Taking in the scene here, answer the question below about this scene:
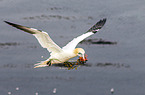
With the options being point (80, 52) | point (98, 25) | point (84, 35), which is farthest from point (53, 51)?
point (98, 25)

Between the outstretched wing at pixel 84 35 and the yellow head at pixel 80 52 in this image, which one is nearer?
the yellow head at pixel 80 52

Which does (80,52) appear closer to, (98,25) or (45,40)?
(45,40)

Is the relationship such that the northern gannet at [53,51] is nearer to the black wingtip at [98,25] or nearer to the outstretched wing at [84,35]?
the outstretched wing at [84,35]

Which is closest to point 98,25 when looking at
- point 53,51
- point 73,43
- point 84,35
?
point 84,35

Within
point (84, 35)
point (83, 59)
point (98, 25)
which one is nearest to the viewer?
point (83, 59)

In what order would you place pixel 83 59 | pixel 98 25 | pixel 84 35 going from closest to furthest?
pixel 83 59 → pixel 84 35 → pixel 98 25

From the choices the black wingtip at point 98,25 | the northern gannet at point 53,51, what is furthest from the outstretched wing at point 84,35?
the northern gannet at point 53,51

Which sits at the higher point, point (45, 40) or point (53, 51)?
point (45, 40)

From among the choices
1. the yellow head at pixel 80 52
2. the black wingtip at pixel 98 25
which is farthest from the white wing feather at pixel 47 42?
the black wingtip at pixel 98 25

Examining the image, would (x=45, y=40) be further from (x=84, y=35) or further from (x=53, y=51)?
(x=84, y=35)

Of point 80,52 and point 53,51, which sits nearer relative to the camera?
point 80,52

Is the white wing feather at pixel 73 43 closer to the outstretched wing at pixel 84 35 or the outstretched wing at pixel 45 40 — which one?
the outstretched wing at pixel 84 35

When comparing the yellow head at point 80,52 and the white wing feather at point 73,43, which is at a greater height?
the white wing feather at point 73,43

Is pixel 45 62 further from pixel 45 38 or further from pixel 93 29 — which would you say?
pixel 93 29
